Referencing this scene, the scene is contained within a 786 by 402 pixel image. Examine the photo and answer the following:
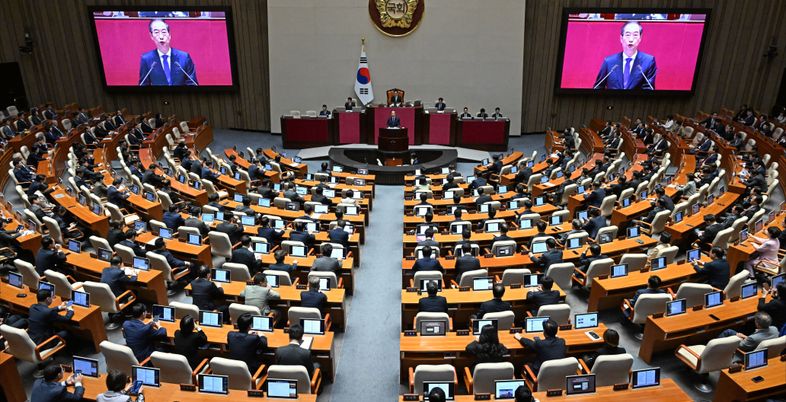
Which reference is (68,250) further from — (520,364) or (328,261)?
(520,364)

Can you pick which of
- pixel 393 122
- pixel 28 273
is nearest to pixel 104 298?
pixel 28 273

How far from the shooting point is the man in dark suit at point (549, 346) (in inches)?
270

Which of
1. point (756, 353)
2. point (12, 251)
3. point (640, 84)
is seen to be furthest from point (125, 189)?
point (640, 84)

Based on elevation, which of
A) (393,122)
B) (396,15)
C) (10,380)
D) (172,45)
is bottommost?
(10,380)

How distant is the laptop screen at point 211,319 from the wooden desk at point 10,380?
230 centimetres

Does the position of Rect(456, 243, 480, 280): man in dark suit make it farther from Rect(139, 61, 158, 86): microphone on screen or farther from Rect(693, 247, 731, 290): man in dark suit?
Rect(139, 61, 158, 86): microphone on screen

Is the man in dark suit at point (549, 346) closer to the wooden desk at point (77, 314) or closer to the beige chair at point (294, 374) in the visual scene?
the beige chair at point (294, 374)

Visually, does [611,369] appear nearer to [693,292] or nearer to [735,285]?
[693,292]

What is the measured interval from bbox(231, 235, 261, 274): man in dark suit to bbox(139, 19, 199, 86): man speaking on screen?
15516mm

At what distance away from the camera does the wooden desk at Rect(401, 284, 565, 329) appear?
8469mm

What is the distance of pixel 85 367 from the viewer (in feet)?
21.4

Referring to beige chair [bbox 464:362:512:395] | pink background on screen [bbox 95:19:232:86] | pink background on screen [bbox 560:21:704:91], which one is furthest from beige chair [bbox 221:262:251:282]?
pink background on screen [bbox 560:21:704:91]

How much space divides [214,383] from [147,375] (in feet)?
2.63

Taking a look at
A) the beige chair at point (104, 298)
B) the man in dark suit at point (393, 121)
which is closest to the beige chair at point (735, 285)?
the beige chair at point (104, 298)
